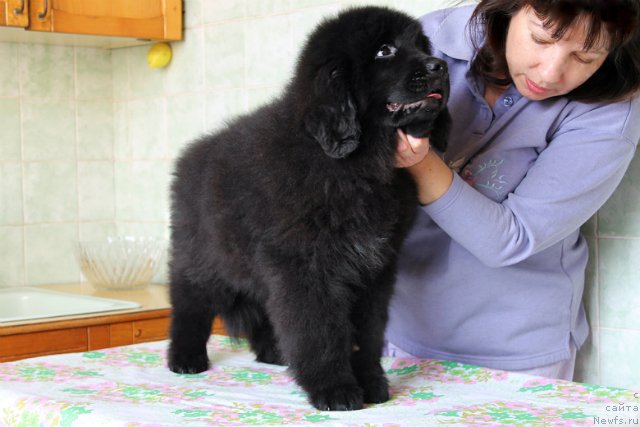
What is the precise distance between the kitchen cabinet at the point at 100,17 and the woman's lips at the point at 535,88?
5.69ft

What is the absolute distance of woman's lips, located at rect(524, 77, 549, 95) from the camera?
4.77 feet

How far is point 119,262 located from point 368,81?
6.17 ft

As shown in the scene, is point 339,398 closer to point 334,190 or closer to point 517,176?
point 334,190

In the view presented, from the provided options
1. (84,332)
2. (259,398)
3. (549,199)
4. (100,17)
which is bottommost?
(84,332)

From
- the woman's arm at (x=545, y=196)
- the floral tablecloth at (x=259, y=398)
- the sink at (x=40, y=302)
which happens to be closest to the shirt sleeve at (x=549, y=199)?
the woman's arm at (x=545, y=196)

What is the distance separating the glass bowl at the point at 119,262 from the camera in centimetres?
287

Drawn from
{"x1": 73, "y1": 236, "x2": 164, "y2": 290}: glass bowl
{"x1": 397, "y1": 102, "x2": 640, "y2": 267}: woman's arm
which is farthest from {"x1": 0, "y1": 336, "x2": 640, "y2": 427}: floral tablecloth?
{"x1": 73, "y1": 236, "x2": 164, "y2": 290}: glass bowl

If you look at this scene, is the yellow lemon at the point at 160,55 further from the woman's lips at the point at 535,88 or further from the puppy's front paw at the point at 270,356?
the woman's lips at the point at 535,88

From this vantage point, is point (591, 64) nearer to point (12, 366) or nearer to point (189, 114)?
point (12, 366)

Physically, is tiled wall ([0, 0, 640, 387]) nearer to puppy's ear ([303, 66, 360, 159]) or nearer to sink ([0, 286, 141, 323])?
sink ([0, 286, 141, 323])

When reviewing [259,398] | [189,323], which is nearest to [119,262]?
[189,323]

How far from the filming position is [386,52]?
1.23m

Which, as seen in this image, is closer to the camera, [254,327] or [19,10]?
[254,327]

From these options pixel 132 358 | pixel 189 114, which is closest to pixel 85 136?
pixel 189 114
